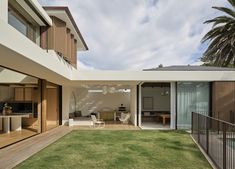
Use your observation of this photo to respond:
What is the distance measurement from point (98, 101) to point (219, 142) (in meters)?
15.5

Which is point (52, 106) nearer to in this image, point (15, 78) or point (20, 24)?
point (15, 78)

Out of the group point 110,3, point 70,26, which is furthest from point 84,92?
point 110,3

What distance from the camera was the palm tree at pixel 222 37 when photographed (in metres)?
13.6

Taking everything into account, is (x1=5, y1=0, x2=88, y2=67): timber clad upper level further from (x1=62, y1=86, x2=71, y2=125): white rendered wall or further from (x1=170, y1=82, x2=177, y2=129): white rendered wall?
(x1=170, y1=82, x2=177, y2=129): white rendered wall

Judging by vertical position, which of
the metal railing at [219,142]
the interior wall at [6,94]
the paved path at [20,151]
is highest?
the interior wall at [6,94]

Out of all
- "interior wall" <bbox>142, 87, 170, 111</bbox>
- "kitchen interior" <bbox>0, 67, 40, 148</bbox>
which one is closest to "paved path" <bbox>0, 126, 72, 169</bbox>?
"kitchen interior" <bbox>0, 67, 40, 148</bbox>

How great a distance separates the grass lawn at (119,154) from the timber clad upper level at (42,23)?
4275 mm

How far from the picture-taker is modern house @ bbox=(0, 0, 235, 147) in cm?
767

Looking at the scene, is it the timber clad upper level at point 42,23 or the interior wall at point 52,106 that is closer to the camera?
the timber clad upper level at point 42,23

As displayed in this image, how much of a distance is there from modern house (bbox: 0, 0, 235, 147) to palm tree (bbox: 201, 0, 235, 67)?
3.27 feet

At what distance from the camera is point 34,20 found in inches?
394

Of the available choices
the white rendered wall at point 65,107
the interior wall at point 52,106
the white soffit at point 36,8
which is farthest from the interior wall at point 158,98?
the white soffit at point 36,8

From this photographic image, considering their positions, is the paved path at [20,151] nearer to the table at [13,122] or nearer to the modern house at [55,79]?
the modern house at [55,79]

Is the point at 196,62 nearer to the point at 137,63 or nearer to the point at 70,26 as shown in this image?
the point at 137,63
